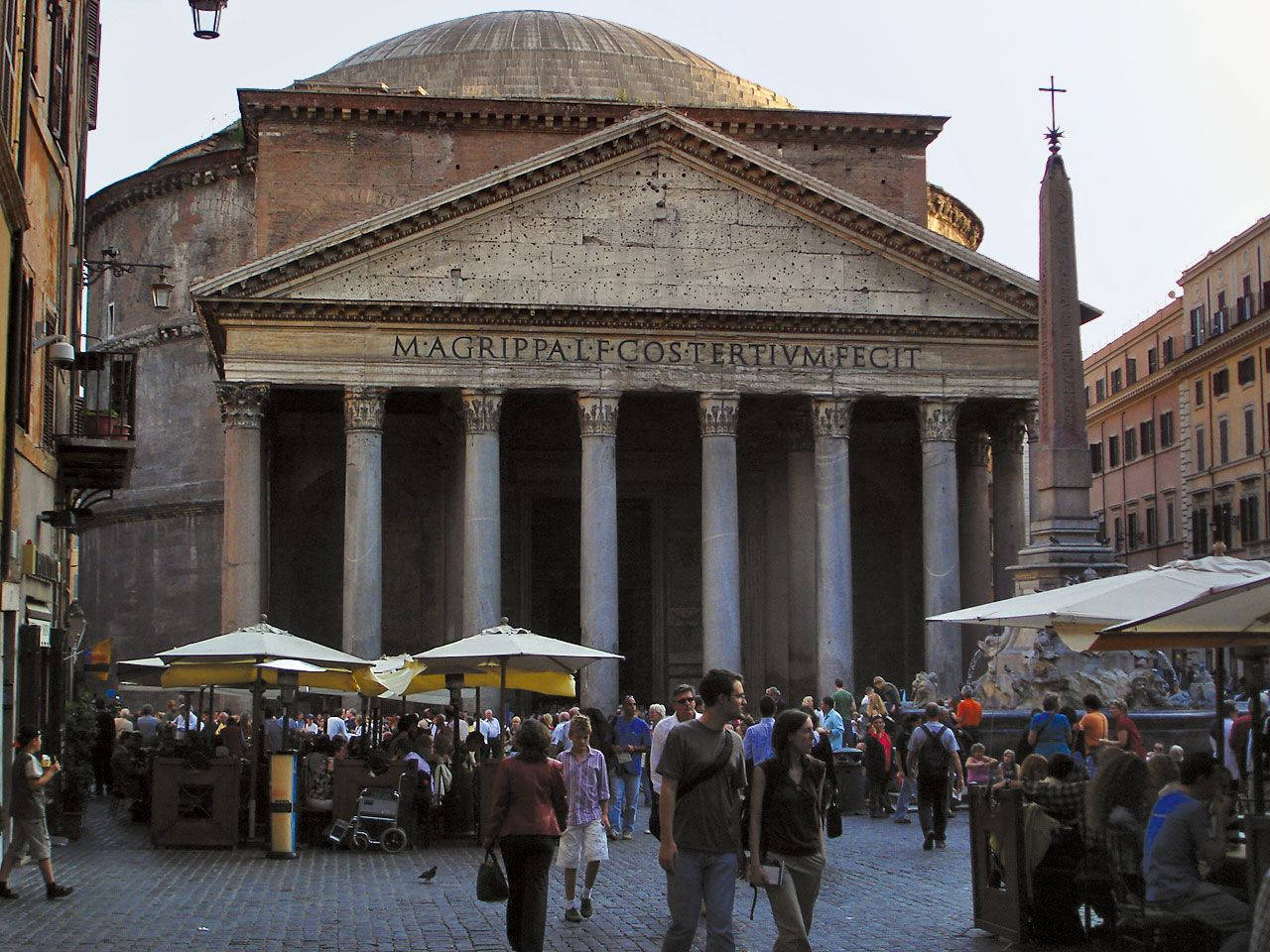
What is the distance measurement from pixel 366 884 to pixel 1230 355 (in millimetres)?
34114

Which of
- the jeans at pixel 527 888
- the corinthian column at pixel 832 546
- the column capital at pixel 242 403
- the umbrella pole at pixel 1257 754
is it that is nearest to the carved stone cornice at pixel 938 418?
the corinthian column at pixel 832 546

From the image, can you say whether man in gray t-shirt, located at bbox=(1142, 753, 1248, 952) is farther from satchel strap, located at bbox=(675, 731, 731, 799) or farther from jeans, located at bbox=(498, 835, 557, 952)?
jeans, located at bbox=(498, 835, 557, 952)

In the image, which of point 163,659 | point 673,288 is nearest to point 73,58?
point 163,659

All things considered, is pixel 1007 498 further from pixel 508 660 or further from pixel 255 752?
pixel 255 752

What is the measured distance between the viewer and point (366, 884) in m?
13.6

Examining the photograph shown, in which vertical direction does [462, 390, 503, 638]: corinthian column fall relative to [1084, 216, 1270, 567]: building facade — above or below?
below

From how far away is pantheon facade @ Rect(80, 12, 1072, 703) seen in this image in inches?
1124

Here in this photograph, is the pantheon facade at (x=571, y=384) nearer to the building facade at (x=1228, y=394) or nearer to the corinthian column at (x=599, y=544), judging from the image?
the corinthian column at (x=599, y=544)

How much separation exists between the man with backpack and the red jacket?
21.7 feet

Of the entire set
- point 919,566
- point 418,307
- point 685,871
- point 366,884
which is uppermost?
point 418,307

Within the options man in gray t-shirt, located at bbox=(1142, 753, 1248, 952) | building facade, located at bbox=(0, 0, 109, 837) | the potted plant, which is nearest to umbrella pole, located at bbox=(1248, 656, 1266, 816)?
man in gray t-shirt, located at bbox=(1142, 753, 1248, 952)

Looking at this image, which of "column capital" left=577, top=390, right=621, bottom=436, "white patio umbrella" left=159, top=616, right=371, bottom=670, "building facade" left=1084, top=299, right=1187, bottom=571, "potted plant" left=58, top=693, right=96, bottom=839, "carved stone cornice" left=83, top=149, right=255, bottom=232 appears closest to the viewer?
"white patio umbrella" left=159, top=616, right=371, bottom=670

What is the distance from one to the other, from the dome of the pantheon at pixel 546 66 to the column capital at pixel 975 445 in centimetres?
931

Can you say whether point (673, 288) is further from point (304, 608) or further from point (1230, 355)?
point (1230, 355)
